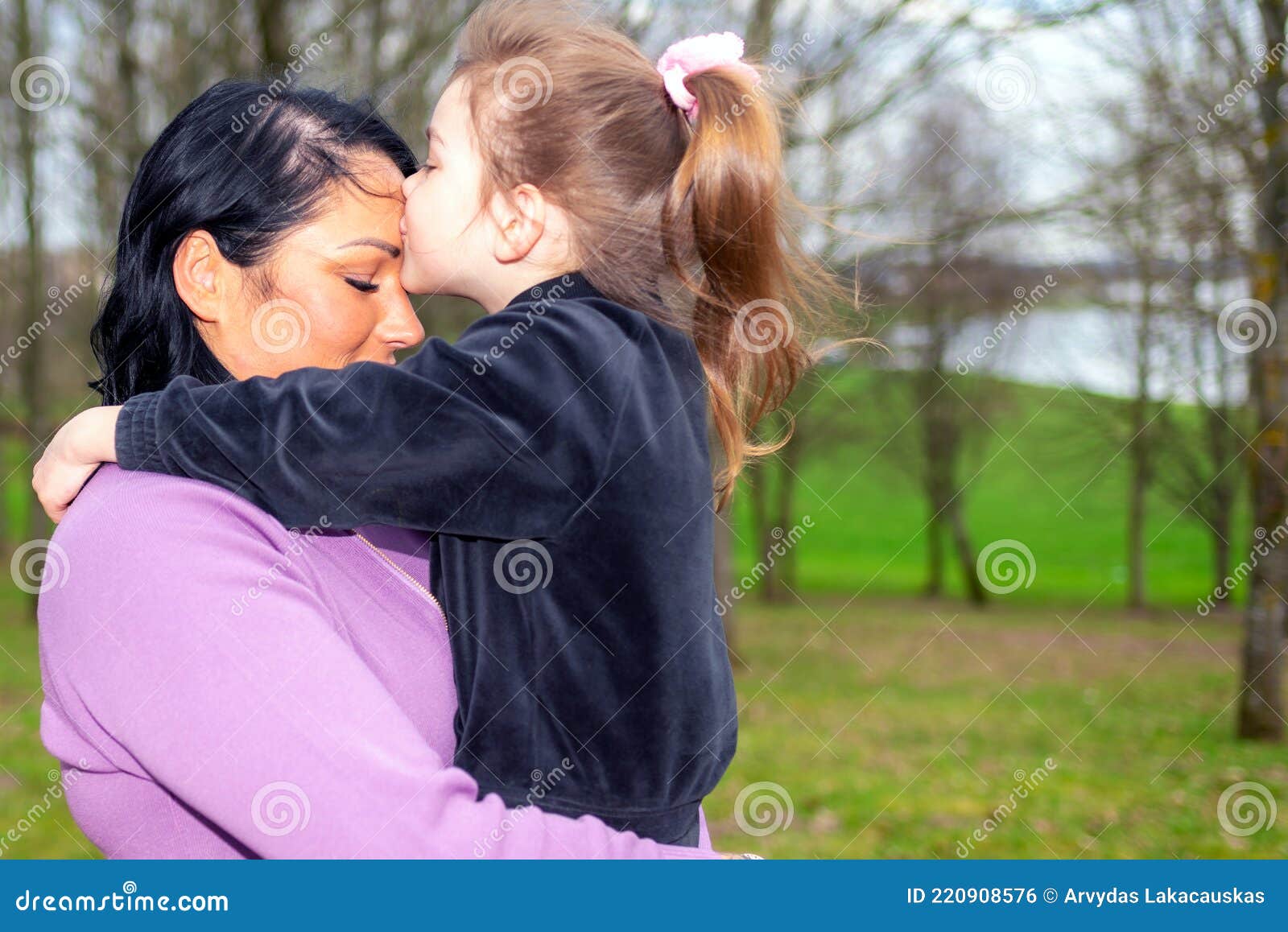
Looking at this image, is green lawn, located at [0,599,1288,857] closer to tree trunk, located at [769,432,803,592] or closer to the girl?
tree trunk, located at [769,432,803,592]

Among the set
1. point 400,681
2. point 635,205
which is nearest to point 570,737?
point 400,681

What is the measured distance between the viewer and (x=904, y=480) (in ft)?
86.6

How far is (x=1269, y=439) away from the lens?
8023 millimetres

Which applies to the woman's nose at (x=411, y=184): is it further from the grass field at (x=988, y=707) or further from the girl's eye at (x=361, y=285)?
the grass field at (x=988, y=707)

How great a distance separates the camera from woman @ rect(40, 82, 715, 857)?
135 centimetres

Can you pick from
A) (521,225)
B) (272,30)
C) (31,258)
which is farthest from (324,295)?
(31,258)

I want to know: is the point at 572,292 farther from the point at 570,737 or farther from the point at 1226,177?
the point at 1226,177

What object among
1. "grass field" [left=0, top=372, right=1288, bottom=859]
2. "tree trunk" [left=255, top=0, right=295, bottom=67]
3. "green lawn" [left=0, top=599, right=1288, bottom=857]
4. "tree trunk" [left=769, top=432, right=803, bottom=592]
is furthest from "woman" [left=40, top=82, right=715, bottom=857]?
"tree trunk" [left=769, top=432, right=803, bottom=592]

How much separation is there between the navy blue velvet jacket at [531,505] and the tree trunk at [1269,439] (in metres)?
7.53

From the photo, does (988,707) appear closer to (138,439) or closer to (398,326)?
(398,326)

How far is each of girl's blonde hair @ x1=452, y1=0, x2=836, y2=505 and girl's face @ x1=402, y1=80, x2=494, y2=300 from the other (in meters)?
0.03

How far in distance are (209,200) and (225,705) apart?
868mm

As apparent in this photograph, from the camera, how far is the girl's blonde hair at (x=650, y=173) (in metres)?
1.90

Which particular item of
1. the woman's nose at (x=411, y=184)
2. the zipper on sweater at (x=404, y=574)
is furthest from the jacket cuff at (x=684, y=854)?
the woman's nose at (x=411, y=184)
